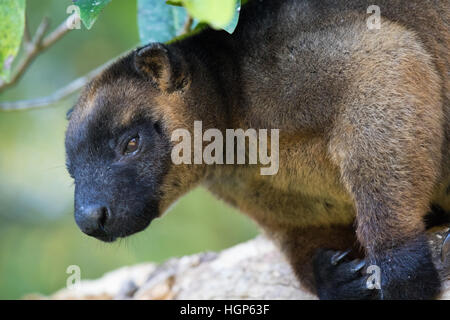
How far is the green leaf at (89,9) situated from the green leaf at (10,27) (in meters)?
0.35

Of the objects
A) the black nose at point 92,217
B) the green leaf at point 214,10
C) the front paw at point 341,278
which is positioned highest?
the green leaf at point 214,10

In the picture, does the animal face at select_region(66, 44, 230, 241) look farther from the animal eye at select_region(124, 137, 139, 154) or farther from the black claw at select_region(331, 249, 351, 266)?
the black claw at select_region(331, 249, 351, 266)

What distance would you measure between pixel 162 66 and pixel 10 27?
1.11m

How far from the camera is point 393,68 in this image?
175 inches

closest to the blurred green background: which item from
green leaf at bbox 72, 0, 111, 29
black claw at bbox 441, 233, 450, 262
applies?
black claw at bbox 441, 233, 450, 262

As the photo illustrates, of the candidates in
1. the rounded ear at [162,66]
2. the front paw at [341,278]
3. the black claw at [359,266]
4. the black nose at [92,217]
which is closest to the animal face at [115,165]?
the black nose at [92,217]

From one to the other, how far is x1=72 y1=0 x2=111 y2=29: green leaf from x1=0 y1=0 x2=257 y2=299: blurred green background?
5.90 meters

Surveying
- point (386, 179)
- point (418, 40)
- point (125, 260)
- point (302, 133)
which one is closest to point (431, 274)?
point (386, 179)

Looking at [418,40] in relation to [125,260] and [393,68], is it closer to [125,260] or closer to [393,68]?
[393,68]

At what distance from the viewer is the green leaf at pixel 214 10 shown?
2.70 m

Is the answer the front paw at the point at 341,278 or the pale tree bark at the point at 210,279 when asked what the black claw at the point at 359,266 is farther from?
the pale tree bark at the point at 210,279

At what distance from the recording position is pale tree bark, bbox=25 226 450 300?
228 inches

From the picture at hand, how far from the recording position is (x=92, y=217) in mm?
4383
